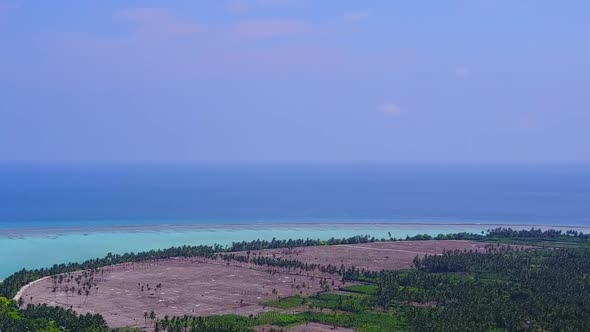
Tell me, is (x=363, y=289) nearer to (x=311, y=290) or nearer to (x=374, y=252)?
(x=311, y=290)

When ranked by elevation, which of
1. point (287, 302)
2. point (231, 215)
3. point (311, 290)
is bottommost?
point (287, 302)

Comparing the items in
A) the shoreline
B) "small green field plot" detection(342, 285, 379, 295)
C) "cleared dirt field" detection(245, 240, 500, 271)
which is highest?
the shoreline

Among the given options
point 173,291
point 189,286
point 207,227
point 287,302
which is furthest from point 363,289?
point 207,227

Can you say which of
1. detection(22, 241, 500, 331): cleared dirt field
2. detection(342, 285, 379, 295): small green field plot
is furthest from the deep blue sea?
detection(342, 285, 379, 295): small green field plot

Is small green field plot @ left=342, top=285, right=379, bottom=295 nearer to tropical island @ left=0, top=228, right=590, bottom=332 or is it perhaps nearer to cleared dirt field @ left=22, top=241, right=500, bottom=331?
tropical island @ left=0, top=228, right=590, bottom=332

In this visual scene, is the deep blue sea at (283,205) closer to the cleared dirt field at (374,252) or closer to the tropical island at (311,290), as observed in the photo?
the cleared dirt field at (374,252)

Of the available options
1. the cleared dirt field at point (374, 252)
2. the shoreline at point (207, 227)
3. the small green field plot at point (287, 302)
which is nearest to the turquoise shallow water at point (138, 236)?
the shoreline at point (207, 227)
